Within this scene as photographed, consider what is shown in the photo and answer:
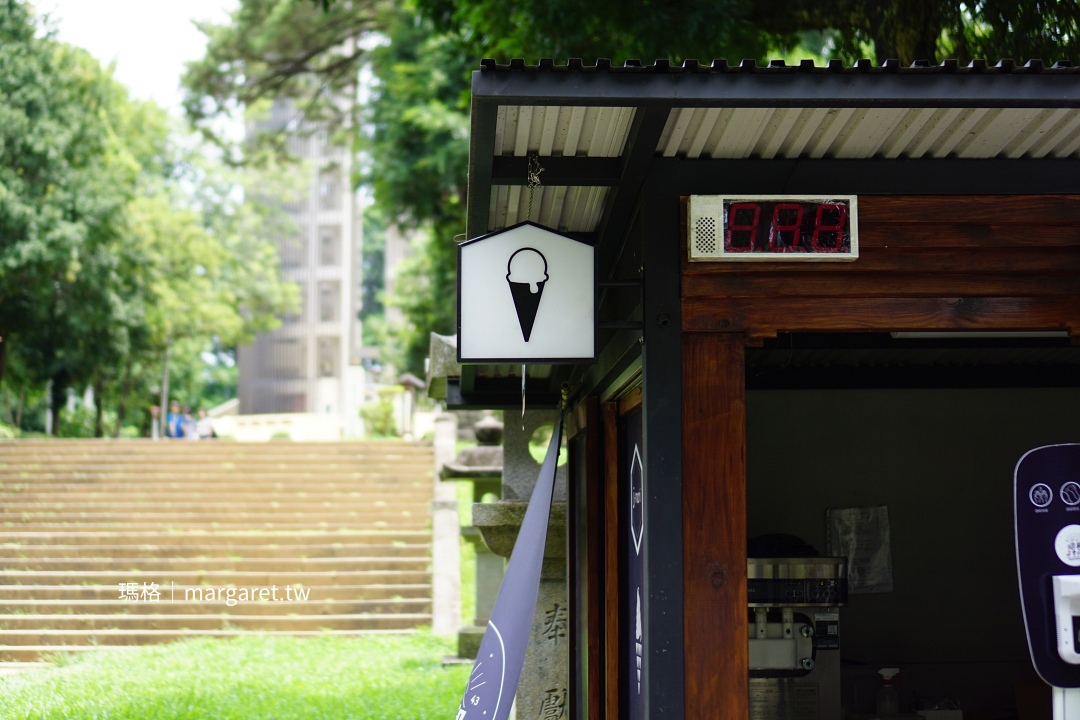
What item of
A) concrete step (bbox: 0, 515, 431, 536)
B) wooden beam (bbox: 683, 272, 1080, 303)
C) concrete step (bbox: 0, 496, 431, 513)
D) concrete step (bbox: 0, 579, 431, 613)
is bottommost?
concrete step (bbox: 0, 579, 431, 613)

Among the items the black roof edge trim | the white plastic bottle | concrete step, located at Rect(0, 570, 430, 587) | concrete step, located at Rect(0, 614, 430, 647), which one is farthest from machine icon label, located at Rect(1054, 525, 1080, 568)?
concrete step, located at Rect(0, 570, 430, 587)

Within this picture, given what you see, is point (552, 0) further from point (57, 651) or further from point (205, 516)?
point (205, 516)

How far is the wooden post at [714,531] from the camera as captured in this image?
4.24 meters

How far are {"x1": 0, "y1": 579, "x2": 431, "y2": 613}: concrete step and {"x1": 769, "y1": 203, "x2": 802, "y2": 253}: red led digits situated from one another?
41.7ft

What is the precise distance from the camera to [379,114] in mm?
22344

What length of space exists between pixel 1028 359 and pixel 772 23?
5.39 m

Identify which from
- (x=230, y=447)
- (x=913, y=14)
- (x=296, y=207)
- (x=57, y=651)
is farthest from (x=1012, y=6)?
(x=296, y=207)

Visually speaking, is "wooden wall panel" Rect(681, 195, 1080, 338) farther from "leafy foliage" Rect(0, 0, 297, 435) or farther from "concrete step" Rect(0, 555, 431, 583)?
"leafy foliage" Rect(0, 0, 297, 435)

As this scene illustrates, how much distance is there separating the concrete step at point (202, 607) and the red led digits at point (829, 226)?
1262cm

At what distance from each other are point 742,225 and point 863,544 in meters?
4.28

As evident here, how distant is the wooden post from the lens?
424 cm

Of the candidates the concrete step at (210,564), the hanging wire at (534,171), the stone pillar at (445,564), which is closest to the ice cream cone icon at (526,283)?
the hanging wire at (534,171)

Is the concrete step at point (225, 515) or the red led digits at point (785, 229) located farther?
the concrete step at point (225, 515)

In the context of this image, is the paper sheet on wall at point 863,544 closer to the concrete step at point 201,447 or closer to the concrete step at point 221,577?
the concrete step at point 221,577
